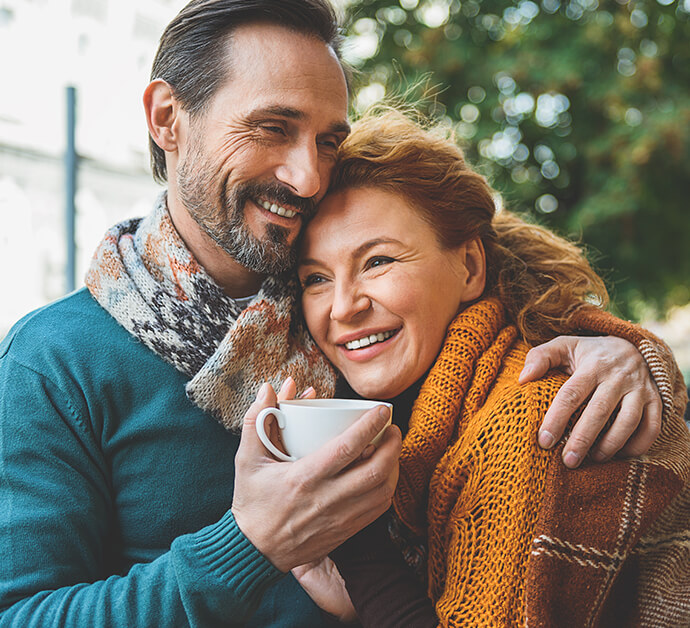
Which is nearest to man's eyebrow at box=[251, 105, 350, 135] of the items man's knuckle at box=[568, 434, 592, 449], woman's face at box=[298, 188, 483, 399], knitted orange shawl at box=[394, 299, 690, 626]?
woman's face at box=[298, 188, 483, 399]

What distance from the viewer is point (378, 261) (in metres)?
1.57

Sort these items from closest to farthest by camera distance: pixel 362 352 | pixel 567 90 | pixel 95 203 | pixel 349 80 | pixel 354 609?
pixel 354 609 → pixel 362 352 → pixel 349 80 → pixel 95 203 → pixel 567 90

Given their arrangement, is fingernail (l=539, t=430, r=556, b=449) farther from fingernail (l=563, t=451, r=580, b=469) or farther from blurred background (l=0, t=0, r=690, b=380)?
blurred background (l=0, t=0, r=690, b=380)

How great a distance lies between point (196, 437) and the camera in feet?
4.80

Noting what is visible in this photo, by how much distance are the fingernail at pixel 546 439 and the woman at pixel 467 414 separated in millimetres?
19

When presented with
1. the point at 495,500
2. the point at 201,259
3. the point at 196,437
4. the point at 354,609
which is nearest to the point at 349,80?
the point at 201,259

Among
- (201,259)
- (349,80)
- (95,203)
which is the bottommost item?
(95,203)

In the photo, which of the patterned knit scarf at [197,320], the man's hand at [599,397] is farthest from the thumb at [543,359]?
the patterned knit scarf at [197,320]

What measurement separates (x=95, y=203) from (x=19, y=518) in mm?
3109

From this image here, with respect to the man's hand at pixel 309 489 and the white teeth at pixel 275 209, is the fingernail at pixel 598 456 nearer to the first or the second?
the man's hand at pixel 309 489

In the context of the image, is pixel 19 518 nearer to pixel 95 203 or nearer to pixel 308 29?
pixel 308 29

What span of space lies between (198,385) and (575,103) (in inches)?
172

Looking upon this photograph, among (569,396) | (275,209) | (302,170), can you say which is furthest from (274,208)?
(569,396)

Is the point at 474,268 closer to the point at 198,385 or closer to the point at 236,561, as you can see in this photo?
the point at 198,385
